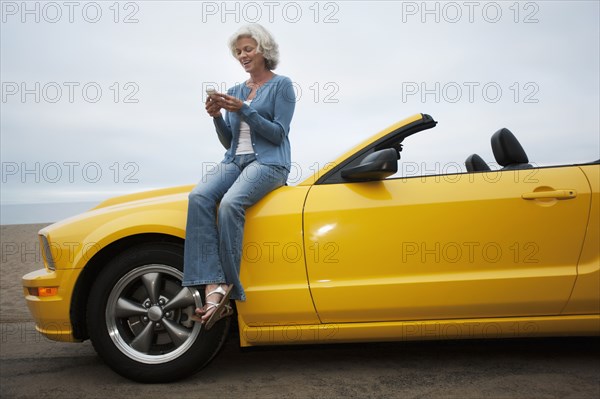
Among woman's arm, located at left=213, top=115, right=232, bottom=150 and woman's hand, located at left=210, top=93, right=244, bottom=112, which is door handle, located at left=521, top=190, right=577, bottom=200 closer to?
woman's hand, located at left=210, top=93, right=244, bottom=112

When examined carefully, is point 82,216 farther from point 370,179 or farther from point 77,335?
point 370,179

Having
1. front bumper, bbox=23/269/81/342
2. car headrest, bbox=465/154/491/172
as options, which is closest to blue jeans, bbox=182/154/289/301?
front bumper, bbox=23/269/81/342

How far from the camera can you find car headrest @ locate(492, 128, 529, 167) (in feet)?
10.6

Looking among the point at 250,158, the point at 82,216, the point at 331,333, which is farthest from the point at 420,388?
the point at 82,216

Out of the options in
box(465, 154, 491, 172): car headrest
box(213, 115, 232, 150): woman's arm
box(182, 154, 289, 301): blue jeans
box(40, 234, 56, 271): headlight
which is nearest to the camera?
box(182, 154, 289, 301): blue jeans

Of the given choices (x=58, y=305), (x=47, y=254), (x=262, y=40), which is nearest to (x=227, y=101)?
(x=262, y=40)

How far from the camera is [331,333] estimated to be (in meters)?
2.83

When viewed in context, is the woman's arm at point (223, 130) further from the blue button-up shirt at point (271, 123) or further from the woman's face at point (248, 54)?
the woman's face at point (248, 54)

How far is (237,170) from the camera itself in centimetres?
317

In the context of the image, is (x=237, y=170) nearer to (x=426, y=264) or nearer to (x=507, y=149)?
(x=426, y=264)

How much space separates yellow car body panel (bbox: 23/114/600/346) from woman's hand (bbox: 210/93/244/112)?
2.03 feet

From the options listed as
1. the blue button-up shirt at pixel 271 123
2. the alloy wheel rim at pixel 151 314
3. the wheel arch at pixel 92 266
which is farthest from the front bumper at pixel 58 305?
the blue button-up shirt at pixel 271 123

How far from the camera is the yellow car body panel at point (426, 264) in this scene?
279cm

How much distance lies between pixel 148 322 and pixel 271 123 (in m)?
1.35
